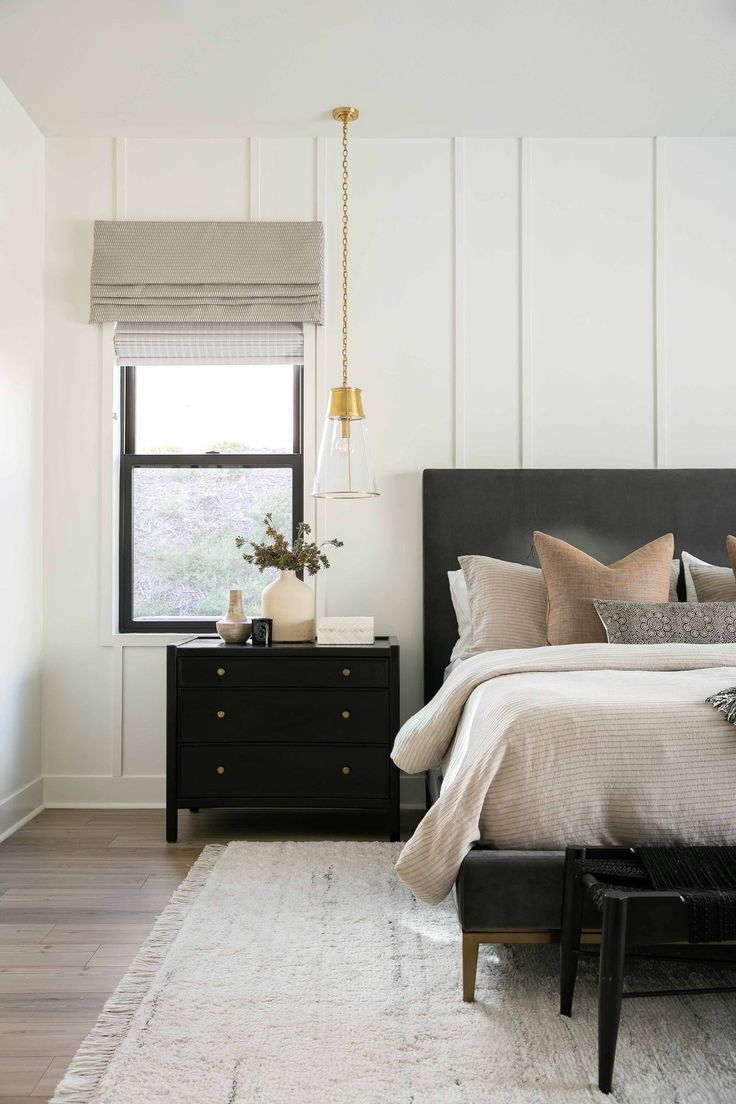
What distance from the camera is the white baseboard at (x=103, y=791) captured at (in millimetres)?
3682

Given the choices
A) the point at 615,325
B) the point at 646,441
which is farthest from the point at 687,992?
the point at 615,325

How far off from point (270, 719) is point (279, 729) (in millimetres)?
49

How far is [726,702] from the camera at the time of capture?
76.5 inches

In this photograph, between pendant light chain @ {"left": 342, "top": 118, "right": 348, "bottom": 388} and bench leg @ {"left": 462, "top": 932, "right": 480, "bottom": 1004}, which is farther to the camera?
pendant light chain @ {"left": 342, "top": 118, "right": 348, "bottom": 388}

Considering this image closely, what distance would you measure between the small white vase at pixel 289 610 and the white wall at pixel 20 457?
995 mm

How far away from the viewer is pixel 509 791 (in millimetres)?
1928

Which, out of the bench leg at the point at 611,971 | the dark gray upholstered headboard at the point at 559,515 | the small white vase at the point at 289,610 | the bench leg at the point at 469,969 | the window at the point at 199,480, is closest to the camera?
the bench leg at the point at 611,971

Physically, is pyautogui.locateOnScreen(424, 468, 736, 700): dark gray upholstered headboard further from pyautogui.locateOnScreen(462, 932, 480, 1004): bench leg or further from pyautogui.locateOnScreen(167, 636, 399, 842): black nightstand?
pyautogui.locateOnScreen(462, 932, 480, 1004): bench leg

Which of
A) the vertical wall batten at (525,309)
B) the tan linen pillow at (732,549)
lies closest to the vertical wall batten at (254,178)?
the vertical wall batten at (525,309)

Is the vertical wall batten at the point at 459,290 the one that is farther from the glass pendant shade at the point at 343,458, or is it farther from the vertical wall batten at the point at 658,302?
the vertical wall batten at the point at 658,302

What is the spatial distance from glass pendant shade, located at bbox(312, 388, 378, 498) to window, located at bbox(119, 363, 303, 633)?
378mm

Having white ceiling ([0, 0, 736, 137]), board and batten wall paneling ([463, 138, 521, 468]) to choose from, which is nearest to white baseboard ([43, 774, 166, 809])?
board and batten wall paneling ([463, 138, 521, 468])

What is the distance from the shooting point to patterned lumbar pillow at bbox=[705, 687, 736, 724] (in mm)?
1915

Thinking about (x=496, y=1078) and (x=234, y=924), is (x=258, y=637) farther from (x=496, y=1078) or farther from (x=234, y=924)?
(x=496, y=1078)
